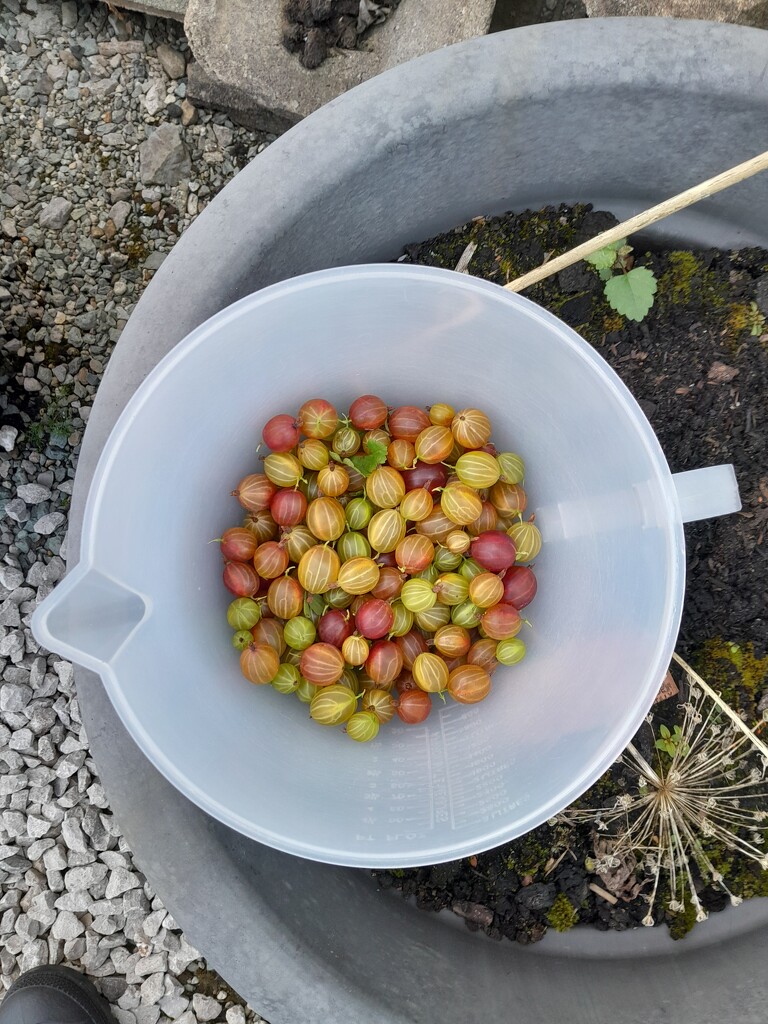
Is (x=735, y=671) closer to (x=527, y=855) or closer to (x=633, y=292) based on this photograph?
(x=527, y=855)

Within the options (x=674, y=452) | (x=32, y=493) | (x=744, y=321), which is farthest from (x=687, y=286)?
(x=32, y=493)

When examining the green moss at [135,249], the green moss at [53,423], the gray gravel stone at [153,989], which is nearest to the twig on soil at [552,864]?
the gray gravel stone at [153,989]

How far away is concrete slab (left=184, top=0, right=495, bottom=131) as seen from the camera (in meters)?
1.94

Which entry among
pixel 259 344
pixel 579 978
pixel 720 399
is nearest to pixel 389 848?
pixel 579 978

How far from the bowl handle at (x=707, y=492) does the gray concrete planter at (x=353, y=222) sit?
2.25 feet

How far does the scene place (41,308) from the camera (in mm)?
2102

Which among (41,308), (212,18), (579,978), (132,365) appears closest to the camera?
(132,365)

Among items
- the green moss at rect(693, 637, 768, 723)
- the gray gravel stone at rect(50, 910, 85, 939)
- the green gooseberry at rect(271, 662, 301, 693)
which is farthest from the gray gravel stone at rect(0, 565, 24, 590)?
the green moss at rect(693, 637, 768, 723)

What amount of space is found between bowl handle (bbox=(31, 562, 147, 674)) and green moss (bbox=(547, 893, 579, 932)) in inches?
41.1

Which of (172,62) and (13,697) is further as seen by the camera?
(172,62)

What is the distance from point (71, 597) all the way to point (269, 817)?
48 centimetres

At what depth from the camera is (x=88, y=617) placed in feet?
3.95

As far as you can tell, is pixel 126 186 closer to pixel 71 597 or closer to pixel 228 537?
pixel 228 537

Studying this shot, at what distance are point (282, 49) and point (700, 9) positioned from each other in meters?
1.03
